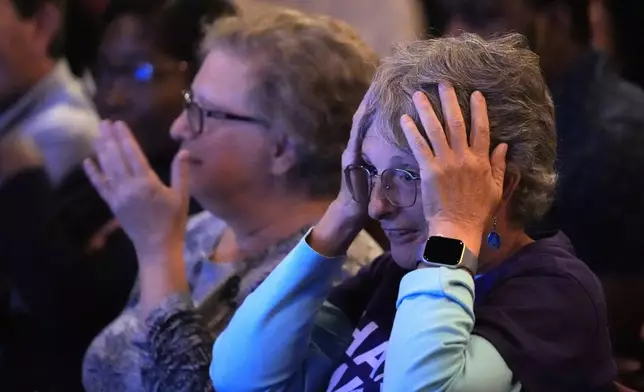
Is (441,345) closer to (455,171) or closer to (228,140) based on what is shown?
(455,171)

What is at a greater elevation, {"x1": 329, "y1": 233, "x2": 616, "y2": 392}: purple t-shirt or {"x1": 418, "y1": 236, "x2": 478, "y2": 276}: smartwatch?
{"x1": 418, "y1": 236, "x2": 478, "y2": 276}: smartwatch

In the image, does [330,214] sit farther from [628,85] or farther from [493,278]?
[628,85]

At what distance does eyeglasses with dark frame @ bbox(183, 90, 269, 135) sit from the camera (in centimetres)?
147

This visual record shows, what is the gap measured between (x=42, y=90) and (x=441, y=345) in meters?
1.46

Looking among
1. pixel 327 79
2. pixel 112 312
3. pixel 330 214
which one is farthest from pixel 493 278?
pixel 112 312

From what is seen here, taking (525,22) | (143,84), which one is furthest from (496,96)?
(143,84)

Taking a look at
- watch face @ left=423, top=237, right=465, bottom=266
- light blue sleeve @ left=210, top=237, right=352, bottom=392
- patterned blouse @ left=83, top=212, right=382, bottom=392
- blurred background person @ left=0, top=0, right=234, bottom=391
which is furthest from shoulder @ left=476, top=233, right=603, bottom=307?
blurred background person @ left=0, top=0, right=234, bottom=391

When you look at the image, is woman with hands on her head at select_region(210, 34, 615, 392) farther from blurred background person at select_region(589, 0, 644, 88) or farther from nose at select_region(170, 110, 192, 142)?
blurred background person at select_region(589, 0, 644, 88)

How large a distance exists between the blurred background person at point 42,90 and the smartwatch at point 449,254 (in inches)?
46.5

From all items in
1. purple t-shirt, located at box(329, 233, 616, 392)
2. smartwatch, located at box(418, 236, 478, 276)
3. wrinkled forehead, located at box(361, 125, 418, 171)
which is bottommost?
purple t-shirt, located at box(329, 233, 616, 392)

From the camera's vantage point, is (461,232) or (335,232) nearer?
(461,232)

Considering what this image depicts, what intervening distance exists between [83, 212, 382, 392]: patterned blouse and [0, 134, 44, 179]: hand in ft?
1.59

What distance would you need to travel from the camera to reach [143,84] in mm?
1884

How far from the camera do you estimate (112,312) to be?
1.81 m
